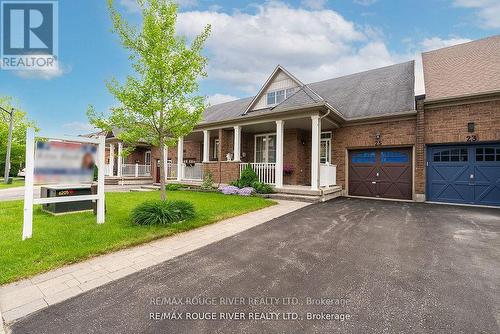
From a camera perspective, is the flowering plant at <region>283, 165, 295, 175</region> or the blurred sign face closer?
the blurred sign face

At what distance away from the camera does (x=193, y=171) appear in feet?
48.1

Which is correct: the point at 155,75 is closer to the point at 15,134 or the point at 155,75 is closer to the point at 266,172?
the point at 266,172

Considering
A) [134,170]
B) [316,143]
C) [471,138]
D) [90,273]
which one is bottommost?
[90,273]

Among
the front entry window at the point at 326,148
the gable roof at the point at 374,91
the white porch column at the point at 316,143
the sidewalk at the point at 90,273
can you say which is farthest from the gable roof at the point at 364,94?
the sidewalk at the point at 90,273

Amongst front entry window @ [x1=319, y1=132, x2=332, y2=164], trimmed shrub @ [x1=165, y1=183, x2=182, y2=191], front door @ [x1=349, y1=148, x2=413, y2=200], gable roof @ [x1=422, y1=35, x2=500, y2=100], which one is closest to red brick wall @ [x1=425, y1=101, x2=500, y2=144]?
gable roof @ [x1=422, y1=35, x2=500, y2=100]

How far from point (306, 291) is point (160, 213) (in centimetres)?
404

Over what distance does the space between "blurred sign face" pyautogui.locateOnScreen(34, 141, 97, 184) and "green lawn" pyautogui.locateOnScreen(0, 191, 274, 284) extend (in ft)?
3.68

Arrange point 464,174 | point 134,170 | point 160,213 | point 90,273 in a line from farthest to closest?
point 134,170
point 464,174
point 160,213
point 90,273

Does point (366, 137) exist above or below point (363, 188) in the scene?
above

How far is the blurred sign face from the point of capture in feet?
15.1

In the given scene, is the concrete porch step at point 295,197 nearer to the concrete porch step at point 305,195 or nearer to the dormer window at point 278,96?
the concrete porch step at point 305,195

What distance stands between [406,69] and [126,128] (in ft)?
48.7

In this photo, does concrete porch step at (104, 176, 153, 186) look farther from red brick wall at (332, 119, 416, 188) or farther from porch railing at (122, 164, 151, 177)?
red brick wall at (332, 119, 416, 188)

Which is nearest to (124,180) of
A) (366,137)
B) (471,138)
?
(366,137)
